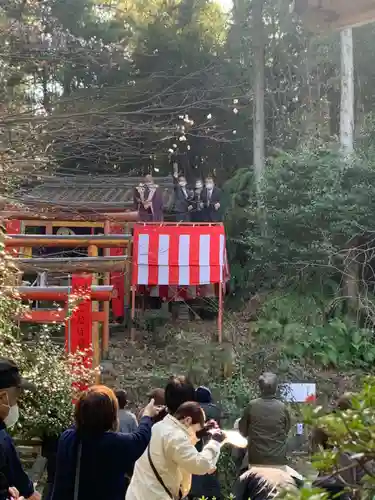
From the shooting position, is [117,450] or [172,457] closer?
[117,450]

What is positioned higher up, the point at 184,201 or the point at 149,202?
the point at 184,201

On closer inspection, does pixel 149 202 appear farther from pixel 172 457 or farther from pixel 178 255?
pixel 172 457

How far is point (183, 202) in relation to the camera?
1530 centimetres

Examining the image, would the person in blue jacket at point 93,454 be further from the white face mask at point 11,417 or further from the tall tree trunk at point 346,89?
the tall tree trunk at point 346,89

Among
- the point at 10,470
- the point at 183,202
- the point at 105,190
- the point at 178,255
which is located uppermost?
the point at 105,190

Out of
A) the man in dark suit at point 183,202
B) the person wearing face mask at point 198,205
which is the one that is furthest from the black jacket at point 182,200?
the person wearing face mask at point 198,205

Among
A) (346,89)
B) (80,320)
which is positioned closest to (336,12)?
(80,320)

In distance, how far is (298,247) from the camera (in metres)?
13.2

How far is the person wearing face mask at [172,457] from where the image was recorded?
115 inches

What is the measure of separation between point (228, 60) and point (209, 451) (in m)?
15.1

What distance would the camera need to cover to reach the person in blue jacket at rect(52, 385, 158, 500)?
2.79 meters

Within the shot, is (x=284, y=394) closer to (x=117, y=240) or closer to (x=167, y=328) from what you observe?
(x=117, y=240)

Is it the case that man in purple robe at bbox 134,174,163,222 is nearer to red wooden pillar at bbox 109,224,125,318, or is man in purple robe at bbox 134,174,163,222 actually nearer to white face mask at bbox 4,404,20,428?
red wooden pillar at bbox 109,224,125,318

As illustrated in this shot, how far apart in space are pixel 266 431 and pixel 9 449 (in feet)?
8.18
